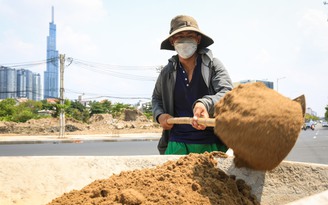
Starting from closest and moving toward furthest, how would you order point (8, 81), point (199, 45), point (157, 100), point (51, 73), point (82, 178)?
point (82, 178)
point (199, 45)
point (157, 100)
point (8, 81)
point (51, 73)

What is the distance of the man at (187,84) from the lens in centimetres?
295

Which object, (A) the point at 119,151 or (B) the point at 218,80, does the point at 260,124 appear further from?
(A) the point at 119,151

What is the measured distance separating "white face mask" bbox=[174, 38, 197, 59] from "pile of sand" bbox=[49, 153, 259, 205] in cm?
104

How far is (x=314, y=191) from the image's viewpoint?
80.2 inches

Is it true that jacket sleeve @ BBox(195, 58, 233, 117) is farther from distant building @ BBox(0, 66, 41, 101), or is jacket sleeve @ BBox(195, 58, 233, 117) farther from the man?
distant building @ BBox(0, 66, 41, 101)

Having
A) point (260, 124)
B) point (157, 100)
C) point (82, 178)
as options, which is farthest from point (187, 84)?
point (260, 124)

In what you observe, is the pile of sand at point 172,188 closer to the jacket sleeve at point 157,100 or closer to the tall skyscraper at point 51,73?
the jacket sleeve at point 157,100

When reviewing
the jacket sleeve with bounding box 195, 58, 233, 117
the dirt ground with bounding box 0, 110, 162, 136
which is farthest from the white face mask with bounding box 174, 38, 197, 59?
the dirt ground with bounding box 0, 110, 162, 136

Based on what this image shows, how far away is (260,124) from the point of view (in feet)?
6.01

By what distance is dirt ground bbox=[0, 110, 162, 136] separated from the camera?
3089 centimetres

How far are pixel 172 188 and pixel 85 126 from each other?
33.8 meters

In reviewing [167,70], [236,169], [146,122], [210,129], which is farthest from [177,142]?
[146,122]

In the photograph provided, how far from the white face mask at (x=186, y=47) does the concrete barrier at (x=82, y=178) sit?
3.35ft

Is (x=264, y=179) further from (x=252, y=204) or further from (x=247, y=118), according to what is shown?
(x=247, y=118)
